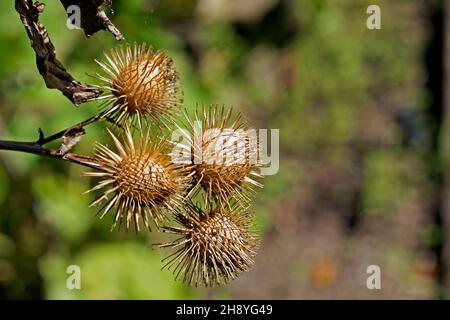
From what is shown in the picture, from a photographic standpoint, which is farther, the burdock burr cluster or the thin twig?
the burdock burr cluster

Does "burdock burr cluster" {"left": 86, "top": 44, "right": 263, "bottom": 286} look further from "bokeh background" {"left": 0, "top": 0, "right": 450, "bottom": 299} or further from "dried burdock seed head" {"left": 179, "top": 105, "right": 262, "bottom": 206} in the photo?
"bokeh background" {"left": 0, "top": 0, "right": 450, "bottom": 299}

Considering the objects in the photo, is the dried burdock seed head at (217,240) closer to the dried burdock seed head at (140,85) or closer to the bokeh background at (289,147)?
the dried burdock seed head at (140,85)

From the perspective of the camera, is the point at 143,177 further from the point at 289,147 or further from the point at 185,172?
the point at 289,147

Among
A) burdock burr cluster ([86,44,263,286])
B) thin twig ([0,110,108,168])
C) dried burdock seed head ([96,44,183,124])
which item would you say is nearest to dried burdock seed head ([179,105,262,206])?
burdock burr cluster ([86,44,263,286])

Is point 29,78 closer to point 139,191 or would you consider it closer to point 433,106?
point 139,191

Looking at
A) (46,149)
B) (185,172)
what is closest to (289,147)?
(185,172)

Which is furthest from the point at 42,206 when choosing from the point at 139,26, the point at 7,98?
the point at 139,26
